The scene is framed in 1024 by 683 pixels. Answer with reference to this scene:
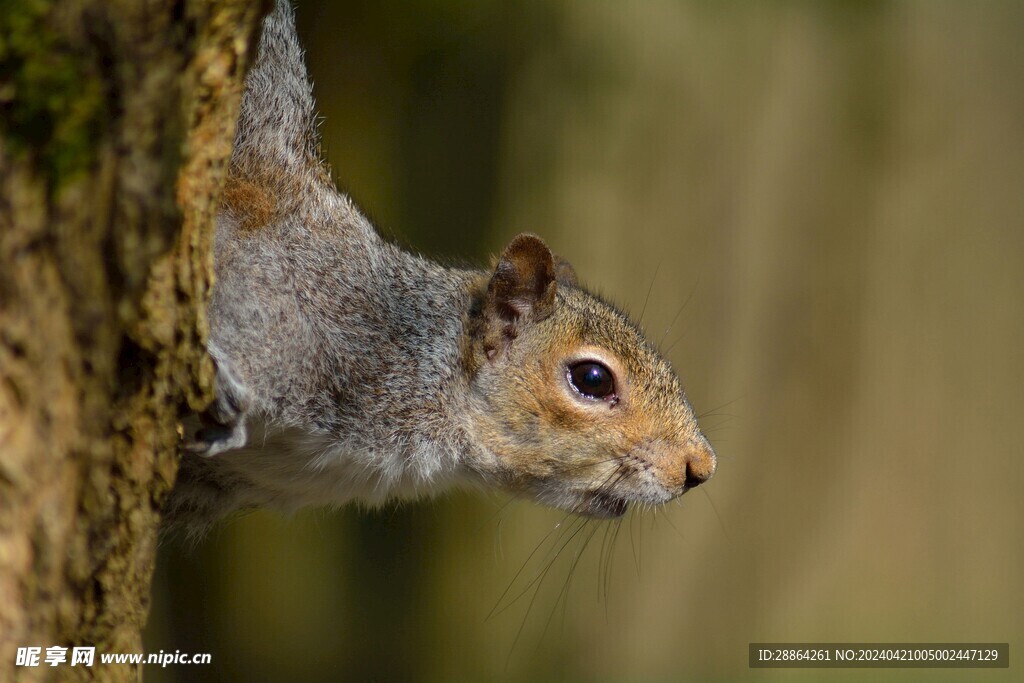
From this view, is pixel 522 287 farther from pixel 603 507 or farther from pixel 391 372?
pixel 603 507

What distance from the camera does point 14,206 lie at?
39.6 inches

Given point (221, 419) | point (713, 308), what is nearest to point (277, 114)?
point (221, 419)

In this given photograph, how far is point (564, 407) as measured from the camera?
211cm

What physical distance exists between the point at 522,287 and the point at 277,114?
643 mm

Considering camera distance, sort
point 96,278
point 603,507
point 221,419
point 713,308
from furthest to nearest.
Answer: point 713,308
point 603,507
point 221,419
point 96,278

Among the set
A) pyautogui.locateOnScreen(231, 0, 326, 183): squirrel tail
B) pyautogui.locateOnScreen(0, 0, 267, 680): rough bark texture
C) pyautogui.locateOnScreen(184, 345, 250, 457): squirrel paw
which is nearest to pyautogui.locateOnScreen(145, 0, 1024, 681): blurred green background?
pyautogui.locateOnScreen(231, 0, 326, 183): squirrel tail

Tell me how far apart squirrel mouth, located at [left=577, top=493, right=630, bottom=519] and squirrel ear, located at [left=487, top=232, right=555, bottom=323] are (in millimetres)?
417

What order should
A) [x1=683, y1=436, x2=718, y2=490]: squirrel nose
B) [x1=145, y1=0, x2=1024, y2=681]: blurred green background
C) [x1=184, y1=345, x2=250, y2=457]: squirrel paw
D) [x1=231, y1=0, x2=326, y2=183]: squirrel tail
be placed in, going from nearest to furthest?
[x1=184, y1=345, x2=250, y2=457]: squirrel paw, [x1=231, y1=0, x2=326, y2=183]: squirrel tail, [x1=683, y1=436, x2=718, y2=490]: squirrel nose, [x1=145, y1=0, x2=1024, y2=681]: blurred green background

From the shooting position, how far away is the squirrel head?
6.86 ft

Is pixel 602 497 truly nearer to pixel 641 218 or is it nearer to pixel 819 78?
pixel 641 218

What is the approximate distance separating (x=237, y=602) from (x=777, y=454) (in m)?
2.16

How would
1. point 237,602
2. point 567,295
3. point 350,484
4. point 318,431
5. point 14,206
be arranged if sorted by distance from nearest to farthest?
point 14,206, point 318,431, point 350,484, point 567,295, point 237,602

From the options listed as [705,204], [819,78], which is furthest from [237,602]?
[819,78]

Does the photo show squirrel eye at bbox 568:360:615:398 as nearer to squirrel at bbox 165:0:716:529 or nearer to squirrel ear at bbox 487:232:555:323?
squirrel at bbox 165:0:716:529
